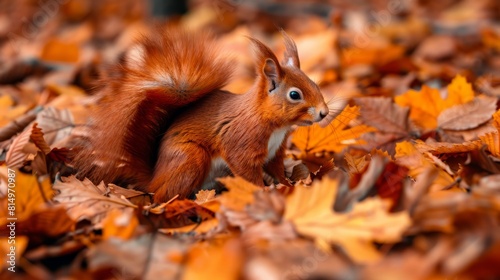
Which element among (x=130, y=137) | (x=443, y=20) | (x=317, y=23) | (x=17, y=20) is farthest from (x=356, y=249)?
(x=17, y=20)

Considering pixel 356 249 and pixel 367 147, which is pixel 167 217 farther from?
pixel 367 147

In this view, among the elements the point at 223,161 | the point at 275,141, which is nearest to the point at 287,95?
the point at 275,141

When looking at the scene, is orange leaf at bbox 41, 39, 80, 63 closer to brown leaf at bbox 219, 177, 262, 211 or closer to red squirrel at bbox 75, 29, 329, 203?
red squirrel at bbox 75, 29, 329, 203

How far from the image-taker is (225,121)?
1.66m

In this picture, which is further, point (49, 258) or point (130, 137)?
point (130, 137)

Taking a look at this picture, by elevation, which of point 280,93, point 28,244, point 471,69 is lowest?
point 28,244

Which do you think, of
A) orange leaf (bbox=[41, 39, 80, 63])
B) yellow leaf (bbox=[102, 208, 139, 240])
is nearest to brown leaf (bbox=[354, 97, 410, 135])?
yellow leaf (bbox=[102, 208, 139, 240])

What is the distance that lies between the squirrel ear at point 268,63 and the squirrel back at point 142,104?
0.57 feet

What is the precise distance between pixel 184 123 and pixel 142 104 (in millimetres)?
127

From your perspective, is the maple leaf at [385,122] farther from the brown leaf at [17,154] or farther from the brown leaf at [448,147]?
the brown leaf at [17,154]

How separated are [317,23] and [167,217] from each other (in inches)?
115

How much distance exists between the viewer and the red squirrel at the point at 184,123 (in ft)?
5.29

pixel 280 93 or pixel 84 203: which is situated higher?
pixel 280 93

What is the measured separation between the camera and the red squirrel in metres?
1.61
